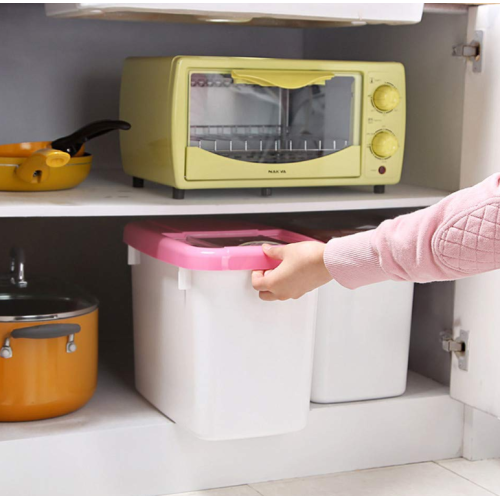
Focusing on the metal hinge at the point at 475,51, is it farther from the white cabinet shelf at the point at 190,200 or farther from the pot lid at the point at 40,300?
the pot lid at the point at 40,300

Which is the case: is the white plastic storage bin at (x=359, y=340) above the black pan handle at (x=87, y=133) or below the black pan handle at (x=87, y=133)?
below

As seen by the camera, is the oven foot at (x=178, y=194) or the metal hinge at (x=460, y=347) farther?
the metal hinge at (x=460, y=347)

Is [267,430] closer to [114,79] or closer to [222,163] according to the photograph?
[222,163]

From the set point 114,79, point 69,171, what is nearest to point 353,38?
point 114,79

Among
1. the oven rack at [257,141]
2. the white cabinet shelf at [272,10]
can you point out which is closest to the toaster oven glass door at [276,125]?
the oven rack at [257,141]

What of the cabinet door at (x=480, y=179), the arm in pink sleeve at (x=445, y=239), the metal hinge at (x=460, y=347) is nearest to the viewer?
the arm in pink sleeve at (x=445, y=239)

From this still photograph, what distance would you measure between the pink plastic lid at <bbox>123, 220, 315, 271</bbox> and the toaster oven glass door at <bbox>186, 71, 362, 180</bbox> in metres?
0.10

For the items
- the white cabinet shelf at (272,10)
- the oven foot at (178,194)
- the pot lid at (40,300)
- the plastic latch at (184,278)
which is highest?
the white cabinet shelf at (272,10)

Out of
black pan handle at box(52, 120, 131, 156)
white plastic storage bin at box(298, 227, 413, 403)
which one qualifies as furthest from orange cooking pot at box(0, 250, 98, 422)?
white plastic storage bin at box(298, 227, 413, 403)

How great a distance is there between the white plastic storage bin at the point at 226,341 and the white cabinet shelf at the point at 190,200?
55 mm

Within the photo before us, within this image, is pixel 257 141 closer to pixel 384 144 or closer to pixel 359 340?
pixel 384 144

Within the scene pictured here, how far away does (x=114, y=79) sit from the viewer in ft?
5.92

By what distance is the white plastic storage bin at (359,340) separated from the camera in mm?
1480

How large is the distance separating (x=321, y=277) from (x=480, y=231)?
0.30m
